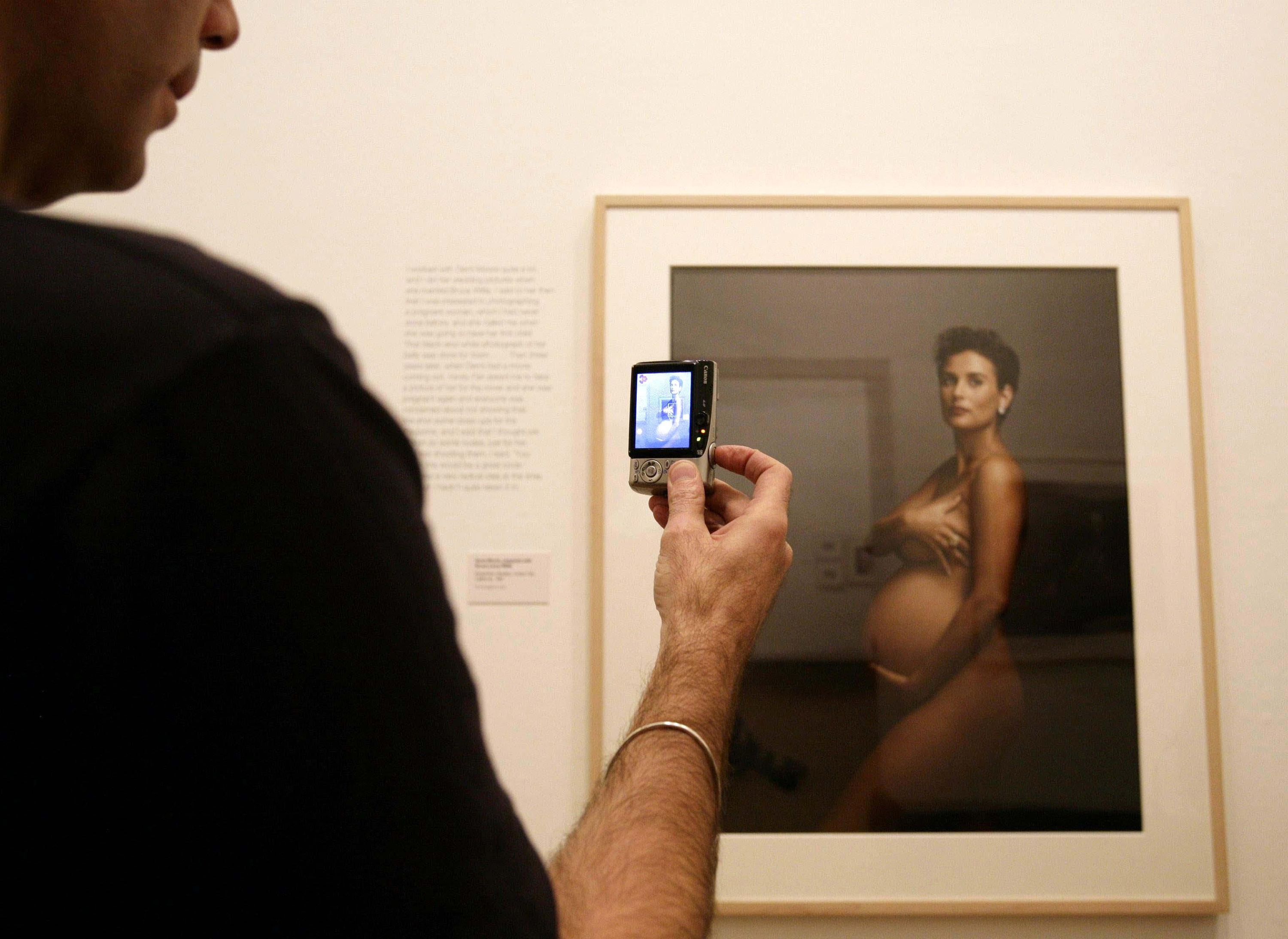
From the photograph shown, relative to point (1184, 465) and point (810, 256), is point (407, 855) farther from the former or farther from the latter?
point (1184, 465)

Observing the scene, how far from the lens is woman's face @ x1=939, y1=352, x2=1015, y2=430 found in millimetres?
1422

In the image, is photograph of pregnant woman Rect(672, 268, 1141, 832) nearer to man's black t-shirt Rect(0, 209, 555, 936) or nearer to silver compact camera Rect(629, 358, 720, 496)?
silver compact camera Rect(629, 358, 720, 496)

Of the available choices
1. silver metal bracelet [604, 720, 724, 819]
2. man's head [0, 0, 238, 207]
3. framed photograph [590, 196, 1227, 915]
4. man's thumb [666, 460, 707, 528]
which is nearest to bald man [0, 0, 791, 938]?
man's head [0, 0, 238, 207]

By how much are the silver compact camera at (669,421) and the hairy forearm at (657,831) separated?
277 millimetres

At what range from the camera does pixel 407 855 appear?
33cm

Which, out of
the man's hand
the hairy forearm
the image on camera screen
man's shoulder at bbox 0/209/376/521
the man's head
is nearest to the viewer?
man's shoulder at bbox 0/209/376/521

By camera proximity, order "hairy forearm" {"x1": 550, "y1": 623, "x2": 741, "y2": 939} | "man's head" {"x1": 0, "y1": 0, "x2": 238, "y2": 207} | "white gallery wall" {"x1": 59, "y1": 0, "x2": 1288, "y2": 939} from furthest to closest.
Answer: "white gallery wall" {"x1": 59, "y1": 0, "x2": 1288, "y2": 939} → "hairy forearm" {"x1": 550, "y1": 623, "x2": 741, "y2": 939} → "man's head" {"x1": 0, "y1": 0, "x2": 238, "y2": 207}

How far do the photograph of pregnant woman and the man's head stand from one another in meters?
1.02

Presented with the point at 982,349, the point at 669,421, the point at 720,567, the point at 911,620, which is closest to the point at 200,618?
the point at 720,567

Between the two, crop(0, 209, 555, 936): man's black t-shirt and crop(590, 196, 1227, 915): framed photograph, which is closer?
crop(0, 209, 555, 936): man's black t-shirt

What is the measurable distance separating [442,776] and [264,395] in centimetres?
15

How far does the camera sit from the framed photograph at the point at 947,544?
1362 millimetres

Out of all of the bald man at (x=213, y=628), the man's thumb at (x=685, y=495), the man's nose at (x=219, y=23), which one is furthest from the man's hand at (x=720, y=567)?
the man's nose at (x=219, y=23)

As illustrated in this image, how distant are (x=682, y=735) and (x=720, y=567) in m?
0.17
